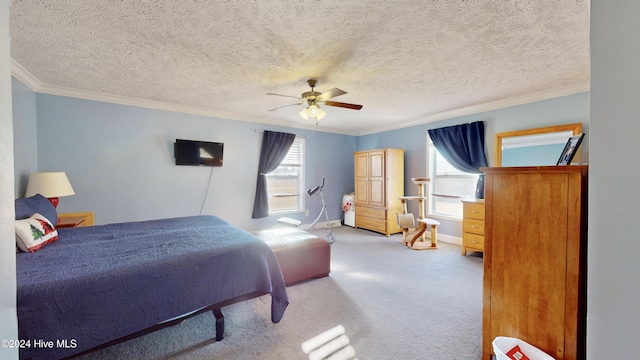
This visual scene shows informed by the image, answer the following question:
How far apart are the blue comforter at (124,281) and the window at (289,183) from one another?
2.74 m

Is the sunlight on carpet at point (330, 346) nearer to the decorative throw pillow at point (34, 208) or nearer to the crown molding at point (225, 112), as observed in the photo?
the decorative throw pillow at point (34, 208)

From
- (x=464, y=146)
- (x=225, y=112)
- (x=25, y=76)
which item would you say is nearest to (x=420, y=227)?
(x=464, y=146)

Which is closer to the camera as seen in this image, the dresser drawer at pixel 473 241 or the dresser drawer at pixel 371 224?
the dresser drawer at pixel 473 241

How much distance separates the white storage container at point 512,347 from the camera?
1321 millimetres

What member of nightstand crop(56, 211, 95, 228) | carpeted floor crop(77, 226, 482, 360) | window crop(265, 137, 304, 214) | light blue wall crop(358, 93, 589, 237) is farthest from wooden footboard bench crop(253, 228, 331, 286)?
light blue wall crop(358, 93, 589, 237)

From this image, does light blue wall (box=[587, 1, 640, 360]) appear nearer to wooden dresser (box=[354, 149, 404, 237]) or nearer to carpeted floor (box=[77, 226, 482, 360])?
carpeted floor (box=[77, 226, 482, 360])

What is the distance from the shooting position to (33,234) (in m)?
1.81

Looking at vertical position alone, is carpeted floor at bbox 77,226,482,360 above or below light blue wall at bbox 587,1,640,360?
below

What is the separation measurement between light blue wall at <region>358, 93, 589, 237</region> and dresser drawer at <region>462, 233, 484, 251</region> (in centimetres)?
54

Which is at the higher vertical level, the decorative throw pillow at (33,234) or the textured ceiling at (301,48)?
the textured ceiling at (301,48)

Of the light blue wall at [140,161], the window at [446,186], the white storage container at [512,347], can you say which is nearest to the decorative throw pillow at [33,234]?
the light blue wall at [140,161]

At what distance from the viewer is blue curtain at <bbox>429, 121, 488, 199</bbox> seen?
394 centimetres

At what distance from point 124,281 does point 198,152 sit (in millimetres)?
2952

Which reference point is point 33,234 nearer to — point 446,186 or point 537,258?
point 537,258
